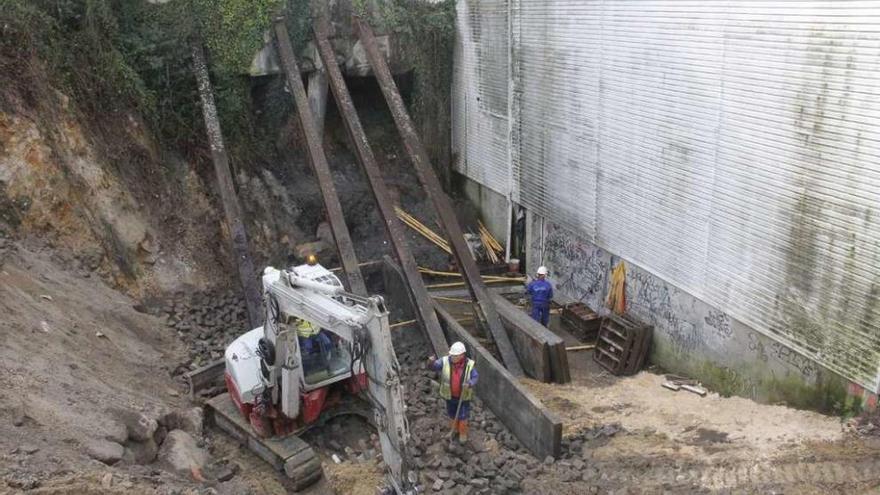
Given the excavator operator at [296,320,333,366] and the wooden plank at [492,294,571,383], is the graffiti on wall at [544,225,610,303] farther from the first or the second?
the excavator operator at [296,320,333,366]

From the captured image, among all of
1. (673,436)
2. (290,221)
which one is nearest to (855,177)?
(673,436)

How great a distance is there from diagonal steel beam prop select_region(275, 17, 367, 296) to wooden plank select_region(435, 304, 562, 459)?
83.0 inches

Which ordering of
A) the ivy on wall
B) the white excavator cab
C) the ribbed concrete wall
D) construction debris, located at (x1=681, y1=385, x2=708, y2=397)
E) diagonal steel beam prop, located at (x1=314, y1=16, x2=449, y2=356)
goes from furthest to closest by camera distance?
the ivy on wall
diagonal steel beam prop, located at (x1=314, y1=16, x2=449, y2=356)
construction debris, located at (x1=681, y1=385, x2=708, y2=397)
the ribbed concrete wall
the white excavator cab

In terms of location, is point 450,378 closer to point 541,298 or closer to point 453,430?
point 453,430

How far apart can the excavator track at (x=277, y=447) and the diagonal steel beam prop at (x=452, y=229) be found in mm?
3854

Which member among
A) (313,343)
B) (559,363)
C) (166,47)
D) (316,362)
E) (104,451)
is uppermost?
(166,47)

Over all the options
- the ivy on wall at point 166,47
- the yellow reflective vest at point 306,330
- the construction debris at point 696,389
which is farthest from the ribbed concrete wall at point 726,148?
the yellow reflective vest at point 306,330

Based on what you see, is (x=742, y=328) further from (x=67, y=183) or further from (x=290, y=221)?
(x=67, y=183)

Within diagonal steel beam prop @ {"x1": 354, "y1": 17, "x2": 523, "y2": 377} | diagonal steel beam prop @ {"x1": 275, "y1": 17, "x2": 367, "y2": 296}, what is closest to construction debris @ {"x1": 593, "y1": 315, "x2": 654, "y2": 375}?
diagonal steel beam prop @ {"x1": 354, "y1": 17, "x2": 523, "y2": 377}

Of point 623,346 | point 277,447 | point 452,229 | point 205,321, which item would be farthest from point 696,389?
point 205,321

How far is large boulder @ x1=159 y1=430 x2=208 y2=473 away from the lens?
8523 mm

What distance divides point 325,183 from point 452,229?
8.15 feet

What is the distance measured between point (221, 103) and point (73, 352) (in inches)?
297

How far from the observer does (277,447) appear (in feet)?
30.0
